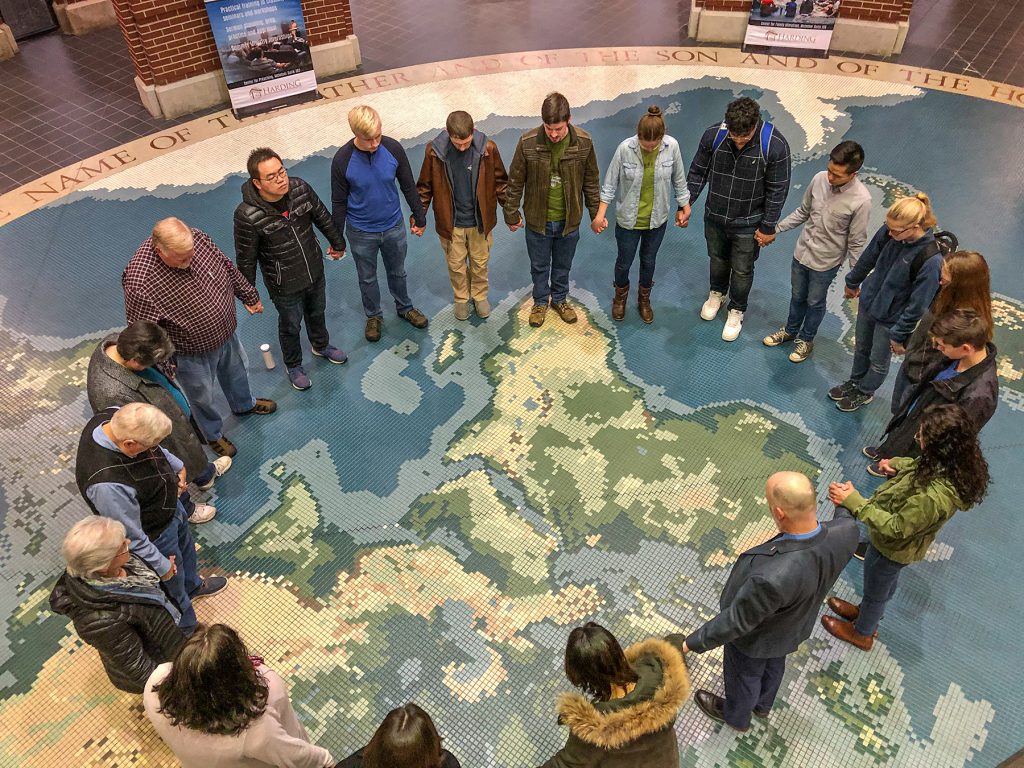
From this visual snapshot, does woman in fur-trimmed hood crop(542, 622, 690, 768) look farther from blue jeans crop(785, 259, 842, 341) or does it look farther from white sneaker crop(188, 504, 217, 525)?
blue jeans crop(785, 259, 842, 341)

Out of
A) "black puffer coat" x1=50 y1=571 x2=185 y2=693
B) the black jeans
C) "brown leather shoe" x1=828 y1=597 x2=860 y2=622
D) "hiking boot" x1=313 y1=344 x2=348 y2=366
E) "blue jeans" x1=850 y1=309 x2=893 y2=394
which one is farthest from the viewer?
"hiking boot" x1=313 y1=344 x2=348 y2=366

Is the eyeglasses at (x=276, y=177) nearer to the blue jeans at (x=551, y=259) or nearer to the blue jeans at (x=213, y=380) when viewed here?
the blue jeans at (x=213, y=380)

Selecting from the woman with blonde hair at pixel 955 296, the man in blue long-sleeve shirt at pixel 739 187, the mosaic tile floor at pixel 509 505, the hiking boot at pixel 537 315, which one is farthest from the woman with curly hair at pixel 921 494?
the hiking boot at pixel 537 315

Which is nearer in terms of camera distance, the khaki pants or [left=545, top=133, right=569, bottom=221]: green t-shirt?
[left=545, top=133, right=569, bottom=221]: green t-shirt

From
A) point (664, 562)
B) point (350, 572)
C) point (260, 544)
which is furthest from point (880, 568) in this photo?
point (260, 544)

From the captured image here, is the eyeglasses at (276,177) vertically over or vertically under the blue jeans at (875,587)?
over

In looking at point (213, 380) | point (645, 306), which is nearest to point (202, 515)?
point (213, 380)

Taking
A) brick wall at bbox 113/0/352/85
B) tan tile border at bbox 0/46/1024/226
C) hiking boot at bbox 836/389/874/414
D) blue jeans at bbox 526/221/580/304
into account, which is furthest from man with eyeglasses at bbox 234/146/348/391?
brick wall at bbox 113/0/352/85
